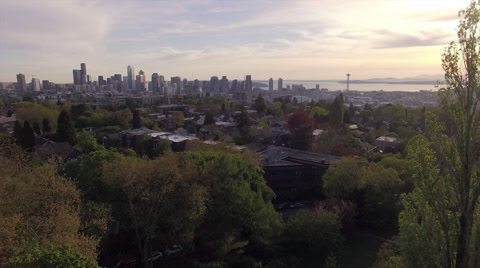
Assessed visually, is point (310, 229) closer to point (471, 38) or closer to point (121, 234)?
point (121, 234)

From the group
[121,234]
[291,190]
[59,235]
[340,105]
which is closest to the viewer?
[59,235]

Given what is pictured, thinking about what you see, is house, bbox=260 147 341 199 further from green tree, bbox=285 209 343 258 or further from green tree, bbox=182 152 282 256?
green tree, bbox=182 152 282 256

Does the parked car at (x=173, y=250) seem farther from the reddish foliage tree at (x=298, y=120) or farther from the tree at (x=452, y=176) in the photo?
the reddish foliage tree at (x=298, y=120)

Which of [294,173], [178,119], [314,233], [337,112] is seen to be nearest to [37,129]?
[178,119]

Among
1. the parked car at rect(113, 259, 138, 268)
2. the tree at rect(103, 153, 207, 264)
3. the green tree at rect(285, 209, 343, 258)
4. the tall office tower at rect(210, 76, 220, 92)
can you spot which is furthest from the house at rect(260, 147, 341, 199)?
the tall office tower at rect(210, 76, 220, 92)

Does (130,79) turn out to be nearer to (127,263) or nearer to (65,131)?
(65,131)

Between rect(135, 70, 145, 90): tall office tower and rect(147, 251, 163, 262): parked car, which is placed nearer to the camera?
rect(147, 251, 163, 262): parked car

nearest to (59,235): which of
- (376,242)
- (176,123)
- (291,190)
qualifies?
(376,242)
